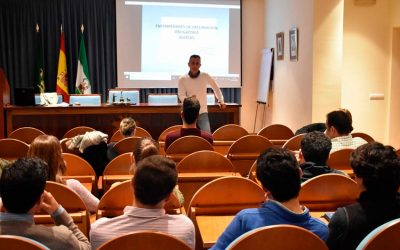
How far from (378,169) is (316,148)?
0.71 meters

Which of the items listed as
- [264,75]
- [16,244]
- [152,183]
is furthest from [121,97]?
[16,244]

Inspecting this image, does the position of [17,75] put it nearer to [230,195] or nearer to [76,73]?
[76,73]

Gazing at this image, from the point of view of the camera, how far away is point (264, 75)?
905 centimetres

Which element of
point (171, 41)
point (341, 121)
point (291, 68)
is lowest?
point (341, 121)

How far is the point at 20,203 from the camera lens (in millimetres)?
1795

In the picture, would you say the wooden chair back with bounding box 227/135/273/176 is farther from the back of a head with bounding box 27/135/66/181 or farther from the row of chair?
the row of chair

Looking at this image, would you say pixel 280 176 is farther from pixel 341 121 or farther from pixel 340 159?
pixel 341 121

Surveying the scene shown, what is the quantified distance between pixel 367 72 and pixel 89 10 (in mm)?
5017

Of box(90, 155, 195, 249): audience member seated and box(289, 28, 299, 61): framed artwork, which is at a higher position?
box(289, 28, 299, 61): framed artwork

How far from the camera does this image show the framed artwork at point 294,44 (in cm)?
749

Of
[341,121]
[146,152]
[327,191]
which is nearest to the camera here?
[327,191]

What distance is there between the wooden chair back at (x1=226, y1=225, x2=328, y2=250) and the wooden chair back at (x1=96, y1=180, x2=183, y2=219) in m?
1.04

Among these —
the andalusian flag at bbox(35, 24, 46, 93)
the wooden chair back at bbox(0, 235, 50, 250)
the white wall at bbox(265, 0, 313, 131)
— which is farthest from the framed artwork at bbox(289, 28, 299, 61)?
the wooden chair back at bbox(0, 235, 50, 250)

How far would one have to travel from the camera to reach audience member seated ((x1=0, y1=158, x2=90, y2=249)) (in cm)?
176
